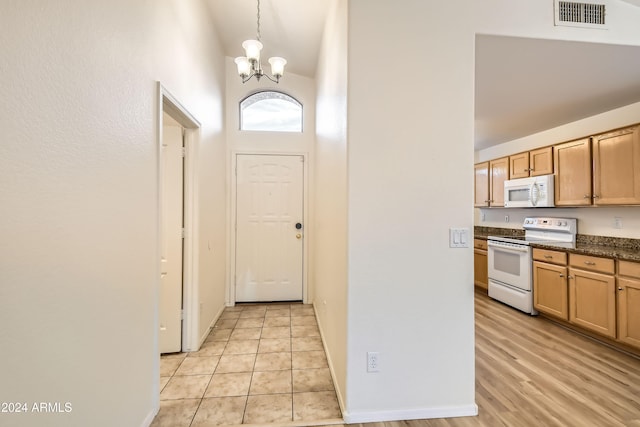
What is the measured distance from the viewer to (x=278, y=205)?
12.8 ft

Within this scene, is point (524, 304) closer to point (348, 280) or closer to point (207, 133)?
point (348, 280)

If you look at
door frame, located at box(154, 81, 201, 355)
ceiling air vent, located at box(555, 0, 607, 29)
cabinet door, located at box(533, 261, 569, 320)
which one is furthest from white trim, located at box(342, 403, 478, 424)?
ceiling air vent, located at box(555, 0, 607, 29)

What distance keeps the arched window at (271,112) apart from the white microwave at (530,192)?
3.26m

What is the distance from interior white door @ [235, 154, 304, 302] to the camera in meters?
3.87

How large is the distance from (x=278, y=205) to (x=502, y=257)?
3256 mm

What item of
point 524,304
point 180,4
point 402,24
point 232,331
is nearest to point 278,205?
point 232,331

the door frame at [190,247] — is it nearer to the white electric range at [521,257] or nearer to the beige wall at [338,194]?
the beige wall at [338,194]

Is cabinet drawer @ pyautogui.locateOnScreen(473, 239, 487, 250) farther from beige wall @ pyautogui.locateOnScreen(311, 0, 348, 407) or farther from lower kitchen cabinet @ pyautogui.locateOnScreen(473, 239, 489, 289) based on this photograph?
beige wall @ pyautogui.locateOnScreen(311, 0, 348, 407)

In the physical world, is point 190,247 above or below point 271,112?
below

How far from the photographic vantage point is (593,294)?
2.72 m

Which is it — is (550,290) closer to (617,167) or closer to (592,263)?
(592,263)

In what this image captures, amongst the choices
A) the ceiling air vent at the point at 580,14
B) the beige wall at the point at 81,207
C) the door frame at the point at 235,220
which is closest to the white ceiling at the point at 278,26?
the beige wall at the point at 81,207

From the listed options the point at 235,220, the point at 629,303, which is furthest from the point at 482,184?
the point at 235,220

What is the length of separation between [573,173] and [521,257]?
1154 mm
